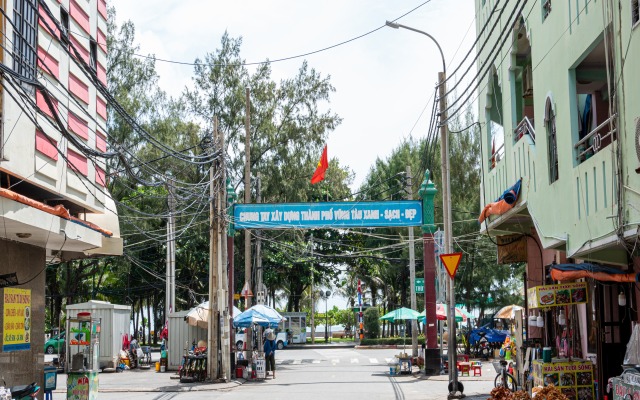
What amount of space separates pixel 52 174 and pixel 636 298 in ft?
38.5

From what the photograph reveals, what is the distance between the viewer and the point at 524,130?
1780cm

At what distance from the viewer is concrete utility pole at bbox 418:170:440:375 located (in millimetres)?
29906

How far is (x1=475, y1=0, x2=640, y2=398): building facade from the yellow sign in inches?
423

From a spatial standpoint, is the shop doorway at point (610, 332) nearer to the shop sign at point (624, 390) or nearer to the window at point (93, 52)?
the shop sign at point (624, 390)

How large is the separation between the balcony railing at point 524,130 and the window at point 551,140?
137cm

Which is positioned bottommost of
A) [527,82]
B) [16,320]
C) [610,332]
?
[610,332]

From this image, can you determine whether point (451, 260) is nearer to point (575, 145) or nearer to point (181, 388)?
point (575, 145)

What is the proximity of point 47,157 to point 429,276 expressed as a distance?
17134 mm

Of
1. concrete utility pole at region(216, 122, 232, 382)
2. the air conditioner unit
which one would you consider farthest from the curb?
the air conditioner unit

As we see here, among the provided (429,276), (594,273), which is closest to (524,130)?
(594,273)


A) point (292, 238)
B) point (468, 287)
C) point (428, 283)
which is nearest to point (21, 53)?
point (428, 283)

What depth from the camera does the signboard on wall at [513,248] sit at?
72.8 feet

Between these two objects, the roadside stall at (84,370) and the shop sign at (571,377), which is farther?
the roadside stall at (84,370)

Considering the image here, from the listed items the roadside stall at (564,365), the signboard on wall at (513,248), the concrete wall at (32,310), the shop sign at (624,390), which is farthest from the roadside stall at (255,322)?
the shop sign at (624,390)
